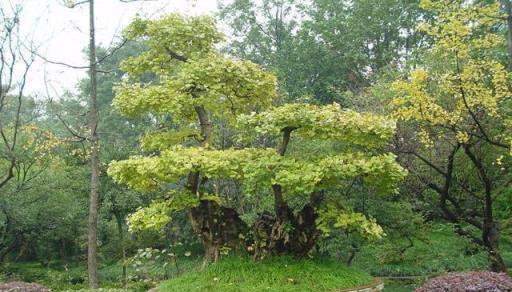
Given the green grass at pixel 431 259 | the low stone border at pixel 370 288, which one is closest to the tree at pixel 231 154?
the low stone border at pixel 370 288

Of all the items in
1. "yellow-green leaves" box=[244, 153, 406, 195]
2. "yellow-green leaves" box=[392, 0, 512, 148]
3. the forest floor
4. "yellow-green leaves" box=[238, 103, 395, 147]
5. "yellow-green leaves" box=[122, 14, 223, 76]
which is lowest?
the forest floor

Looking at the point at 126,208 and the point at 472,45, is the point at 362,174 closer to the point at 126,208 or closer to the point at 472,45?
the point at 472,45

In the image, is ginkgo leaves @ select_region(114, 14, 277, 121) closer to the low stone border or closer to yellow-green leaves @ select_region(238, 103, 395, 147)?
yellow-green leaves @ select_region(238, 103, 395, 147)

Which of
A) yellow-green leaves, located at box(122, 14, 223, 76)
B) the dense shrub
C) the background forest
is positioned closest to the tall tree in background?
the background forest

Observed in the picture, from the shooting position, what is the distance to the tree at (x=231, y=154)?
19.1 feet

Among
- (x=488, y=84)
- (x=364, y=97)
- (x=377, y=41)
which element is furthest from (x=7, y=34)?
(x=377, y=41)

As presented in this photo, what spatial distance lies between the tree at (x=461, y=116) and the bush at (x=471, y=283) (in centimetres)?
177

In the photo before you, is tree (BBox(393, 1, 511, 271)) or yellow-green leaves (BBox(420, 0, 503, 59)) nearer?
yellow-green leaves (BBox(420, 0, 503, 59))

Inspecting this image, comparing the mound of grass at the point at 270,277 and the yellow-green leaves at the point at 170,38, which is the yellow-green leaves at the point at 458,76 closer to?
the mound of grass at the point at 270,277

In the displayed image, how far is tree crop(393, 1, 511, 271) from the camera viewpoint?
6.86 m

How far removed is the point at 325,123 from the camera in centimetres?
594

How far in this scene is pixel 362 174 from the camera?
19.6 ft

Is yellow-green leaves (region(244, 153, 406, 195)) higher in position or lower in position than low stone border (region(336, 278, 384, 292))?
Answer: higher

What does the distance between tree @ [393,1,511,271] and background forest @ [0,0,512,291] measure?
34 millimetres
